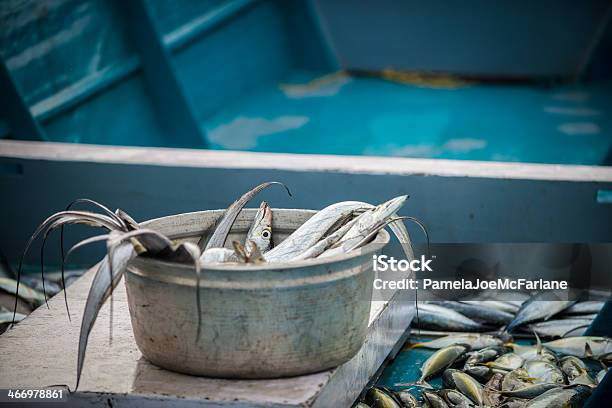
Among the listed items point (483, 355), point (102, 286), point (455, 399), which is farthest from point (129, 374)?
point (483, 355)

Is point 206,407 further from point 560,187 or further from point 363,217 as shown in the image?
point 560,187

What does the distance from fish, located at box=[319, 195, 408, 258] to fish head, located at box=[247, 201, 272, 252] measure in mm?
307

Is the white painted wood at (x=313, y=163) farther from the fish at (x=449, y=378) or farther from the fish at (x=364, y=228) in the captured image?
the fish at (x=364, y=228)

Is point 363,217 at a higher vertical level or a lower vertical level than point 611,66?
higher

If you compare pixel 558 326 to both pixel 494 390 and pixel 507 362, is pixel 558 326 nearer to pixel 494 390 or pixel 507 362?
pixel 507 362

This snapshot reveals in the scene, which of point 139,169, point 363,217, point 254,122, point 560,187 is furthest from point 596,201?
point 254,122

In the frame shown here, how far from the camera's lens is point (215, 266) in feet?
8.07

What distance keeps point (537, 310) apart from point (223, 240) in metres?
1.58

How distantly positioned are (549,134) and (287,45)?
2.71 m

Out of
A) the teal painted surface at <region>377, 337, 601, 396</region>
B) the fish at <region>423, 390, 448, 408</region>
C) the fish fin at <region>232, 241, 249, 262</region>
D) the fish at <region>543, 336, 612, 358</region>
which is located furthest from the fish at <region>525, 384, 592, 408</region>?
the fish fin at <region>232, 241, 249, 262</region>

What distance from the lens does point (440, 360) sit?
3330mm

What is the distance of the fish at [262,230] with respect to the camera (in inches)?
117

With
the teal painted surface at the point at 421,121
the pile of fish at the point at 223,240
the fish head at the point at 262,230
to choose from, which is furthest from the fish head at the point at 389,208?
the teal painted surface at the point at 421,121

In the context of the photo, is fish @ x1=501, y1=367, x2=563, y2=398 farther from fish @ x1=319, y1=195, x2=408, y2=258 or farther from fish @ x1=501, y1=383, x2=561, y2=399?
fish @ x1=319, y1=195, x2=408, y2=258
